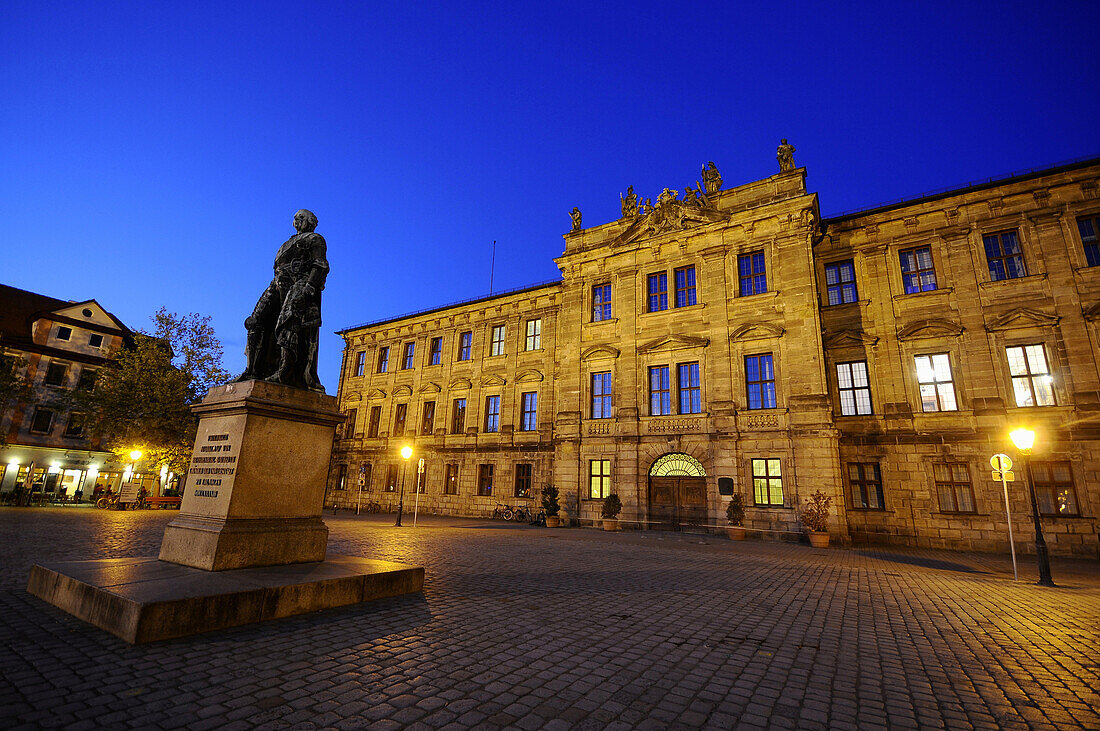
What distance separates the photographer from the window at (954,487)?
19.0m

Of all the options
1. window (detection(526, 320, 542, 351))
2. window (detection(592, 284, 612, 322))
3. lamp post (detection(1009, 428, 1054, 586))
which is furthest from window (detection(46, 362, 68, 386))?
lamp post (detection(1009, 428, 1054, 586))

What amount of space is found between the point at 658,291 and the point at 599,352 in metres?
4.62

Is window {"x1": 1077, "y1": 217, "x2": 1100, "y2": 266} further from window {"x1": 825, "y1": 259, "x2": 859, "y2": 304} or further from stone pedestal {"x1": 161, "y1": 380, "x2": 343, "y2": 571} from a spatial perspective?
stone pedestal {"x1": 161, "y1": 380, "x2": 343, "y2": 571}

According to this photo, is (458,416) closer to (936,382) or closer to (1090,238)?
(936,382)

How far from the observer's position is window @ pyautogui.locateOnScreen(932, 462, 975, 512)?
1905cm

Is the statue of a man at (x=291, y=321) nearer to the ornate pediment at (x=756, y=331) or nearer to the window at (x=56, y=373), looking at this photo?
the ornate pediment at (x=756, y=331)

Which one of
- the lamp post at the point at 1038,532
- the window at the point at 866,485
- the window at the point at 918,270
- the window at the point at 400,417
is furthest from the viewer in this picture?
the window at the point at 400,417

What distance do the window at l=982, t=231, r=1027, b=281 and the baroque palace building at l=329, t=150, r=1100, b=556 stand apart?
0.20 ft

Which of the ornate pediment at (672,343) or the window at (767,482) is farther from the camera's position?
the ornate pediment at (672,343)

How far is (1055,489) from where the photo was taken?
57.7 ft

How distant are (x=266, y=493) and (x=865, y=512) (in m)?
22.6

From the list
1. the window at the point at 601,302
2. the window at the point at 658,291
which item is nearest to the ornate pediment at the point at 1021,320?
the window at the point at 658,291

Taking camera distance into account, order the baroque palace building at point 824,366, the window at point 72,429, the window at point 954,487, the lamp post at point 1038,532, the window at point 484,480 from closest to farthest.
Answer: the lamp post at point 1038,532 → the baroque palace building at point 824,366 → the window at point 954,487 → the window at point 484,480 → the window at point 72,429

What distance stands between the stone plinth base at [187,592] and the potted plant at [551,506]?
17.7 m
